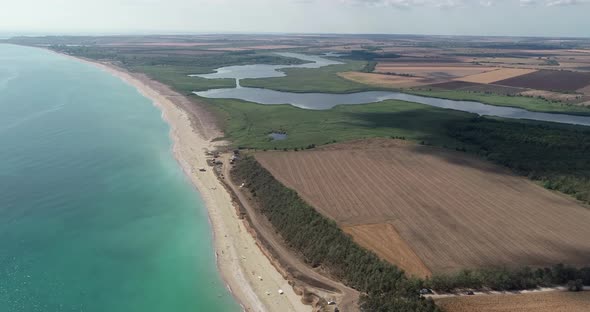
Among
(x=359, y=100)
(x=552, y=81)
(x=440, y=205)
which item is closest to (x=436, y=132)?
(x=440, y=205)

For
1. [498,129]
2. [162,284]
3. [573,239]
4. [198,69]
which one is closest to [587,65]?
[498,129]

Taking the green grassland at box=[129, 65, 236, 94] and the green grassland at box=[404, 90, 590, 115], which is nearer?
the green grassland at box=[404, 90, 590, 115]

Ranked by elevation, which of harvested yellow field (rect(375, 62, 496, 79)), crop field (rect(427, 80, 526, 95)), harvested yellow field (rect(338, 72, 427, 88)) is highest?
harvested yellow field (rect(375, 62, 496, 79))

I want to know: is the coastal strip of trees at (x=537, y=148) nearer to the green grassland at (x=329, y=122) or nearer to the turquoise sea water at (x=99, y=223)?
the green grassland at (x=329, y=122)

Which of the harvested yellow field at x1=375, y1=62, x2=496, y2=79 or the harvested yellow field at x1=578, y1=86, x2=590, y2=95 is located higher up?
the harvested yellow field at x1=375, y1=62, x2=496, y2=79

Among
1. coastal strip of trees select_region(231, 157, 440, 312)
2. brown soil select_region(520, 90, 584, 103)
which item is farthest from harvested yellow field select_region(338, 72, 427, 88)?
coastal strip of trees select_region(231, 157, 440, 312)

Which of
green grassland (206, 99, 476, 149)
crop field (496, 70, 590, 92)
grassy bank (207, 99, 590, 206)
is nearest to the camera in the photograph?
grassy bank (207, 99, 590, 206)

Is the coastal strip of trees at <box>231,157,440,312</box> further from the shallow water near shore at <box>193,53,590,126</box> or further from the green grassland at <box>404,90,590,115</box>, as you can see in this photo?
the green grassland at <box>404,90,590,115</box>

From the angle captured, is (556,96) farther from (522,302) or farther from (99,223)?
(99,223)
